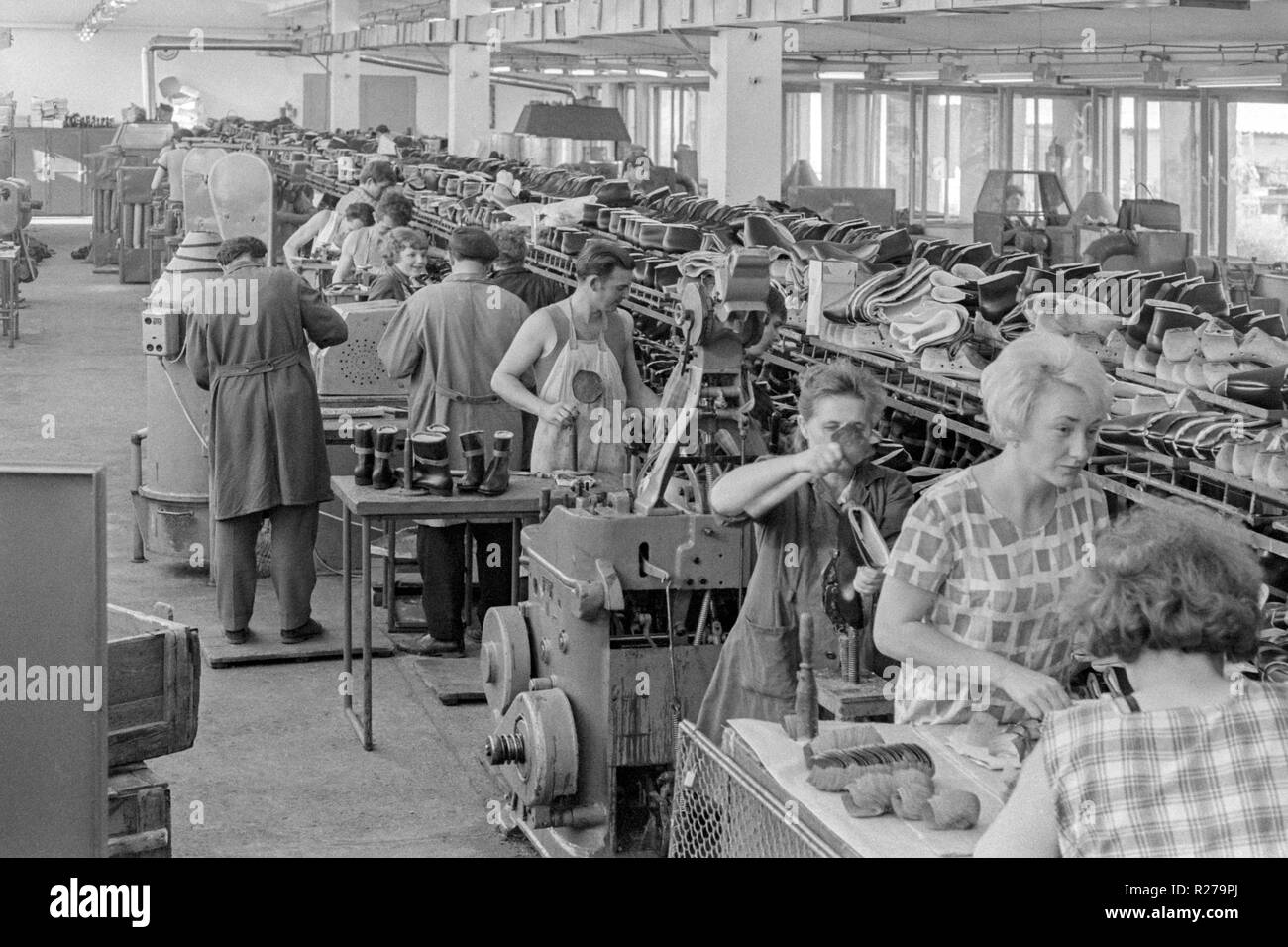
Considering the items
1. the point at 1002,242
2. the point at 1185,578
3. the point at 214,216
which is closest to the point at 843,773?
the point at 1185,578

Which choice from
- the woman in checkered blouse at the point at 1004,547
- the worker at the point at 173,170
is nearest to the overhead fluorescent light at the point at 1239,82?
the worker at the point at 173,170

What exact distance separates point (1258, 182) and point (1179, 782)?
1575 cm

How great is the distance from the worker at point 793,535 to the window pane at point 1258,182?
13.8 meters

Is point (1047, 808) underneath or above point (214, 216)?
underneath

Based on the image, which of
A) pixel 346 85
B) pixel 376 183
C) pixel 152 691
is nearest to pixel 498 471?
pixel 152 691

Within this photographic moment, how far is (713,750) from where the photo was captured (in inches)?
116

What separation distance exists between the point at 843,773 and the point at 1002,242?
460 inches

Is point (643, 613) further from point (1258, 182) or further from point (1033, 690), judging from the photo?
point (1258, 182)

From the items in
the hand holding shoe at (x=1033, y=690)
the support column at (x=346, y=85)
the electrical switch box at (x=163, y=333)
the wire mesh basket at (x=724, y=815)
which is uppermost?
the support column at (x=346, y=85)

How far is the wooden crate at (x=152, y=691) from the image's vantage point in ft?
11.9

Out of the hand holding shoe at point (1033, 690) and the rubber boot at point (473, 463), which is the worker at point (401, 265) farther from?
the hand holding shoe at point (1033, 690)

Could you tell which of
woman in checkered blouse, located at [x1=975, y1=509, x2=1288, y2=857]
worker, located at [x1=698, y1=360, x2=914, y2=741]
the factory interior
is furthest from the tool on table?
woman in checkered blouse, located at [x1=975, y1=509, x2=1288, y2=857]
